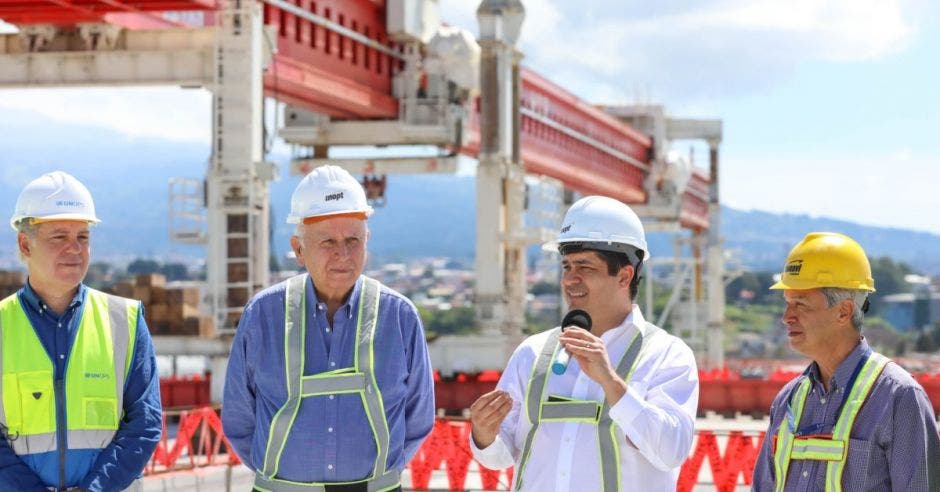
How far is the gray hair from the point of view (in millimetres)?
6230

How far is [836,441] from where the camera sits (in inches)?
238

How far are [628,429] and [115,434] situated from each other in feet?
7.81

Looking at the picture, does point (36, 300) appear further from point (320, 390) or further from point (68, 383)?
point (320, 390)

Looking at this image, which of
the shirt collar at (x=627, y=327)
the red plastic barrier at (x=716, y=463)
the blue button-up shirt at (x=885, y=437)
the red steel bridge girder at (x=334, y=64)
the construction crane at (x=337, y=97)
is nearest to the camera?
the blue button-up shirt at (x=885, y=437)

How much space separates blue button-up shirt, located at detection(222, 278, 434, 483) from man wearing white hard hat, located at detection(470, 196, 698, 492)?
1.58ft

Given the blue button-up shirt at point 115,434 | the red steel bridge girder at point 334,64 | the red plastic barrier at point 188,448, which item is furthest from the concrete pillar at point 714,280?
the blue button-up shirt at point 115,434

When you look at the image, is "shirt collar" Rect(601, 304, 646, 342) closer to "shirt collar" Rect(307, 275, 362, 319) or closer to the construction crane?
"shirt collar" Rect(307, 275, 362, 319)

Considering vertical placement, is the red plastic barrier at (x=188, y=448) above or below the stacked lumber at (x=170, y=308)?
below

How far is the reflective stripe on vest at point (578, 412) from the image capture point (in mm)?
6055

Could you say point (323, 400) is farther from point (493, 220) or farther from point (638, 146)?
point (638, 146)

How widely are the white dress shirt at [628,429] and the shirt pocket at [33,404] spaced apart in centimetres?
192

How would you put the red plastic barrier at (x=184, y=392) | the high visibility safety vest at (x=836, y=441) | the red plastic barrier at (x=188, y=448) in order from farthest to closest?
the red plastic barrier at (x=184, y=392), the red plastic barrier at (x=188, y=448), the high visibility safety vest at (x=836, y=441)

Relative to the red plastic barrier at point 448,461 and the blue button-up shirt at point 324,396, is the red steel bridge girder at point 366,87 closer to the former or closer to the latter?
the red plastic barrier at point 448,461

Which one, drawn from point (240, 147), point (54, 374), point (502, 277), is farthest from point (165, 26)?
point (54, 374)
